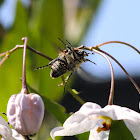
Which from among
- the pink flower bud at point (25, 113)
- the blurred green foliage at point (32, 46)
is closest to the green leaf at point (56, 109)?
the pink flower bud at point (25, 113)

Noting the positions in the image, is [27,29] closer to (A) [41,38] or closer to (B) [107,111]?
(A) [41,38]

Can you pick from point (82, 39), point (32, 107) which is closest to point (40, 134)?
point (32, 107)

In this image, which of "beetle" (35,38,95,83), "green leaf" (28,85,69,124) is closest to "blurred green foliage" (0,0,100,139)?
"green leaf" (28,85,69,124)

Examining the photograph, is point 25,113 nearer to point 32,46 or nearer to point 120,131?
point 120,131

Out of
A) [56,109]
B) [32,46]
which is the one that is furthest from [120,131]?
[32,46]

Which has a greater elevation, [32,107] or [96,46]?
[96,46]
